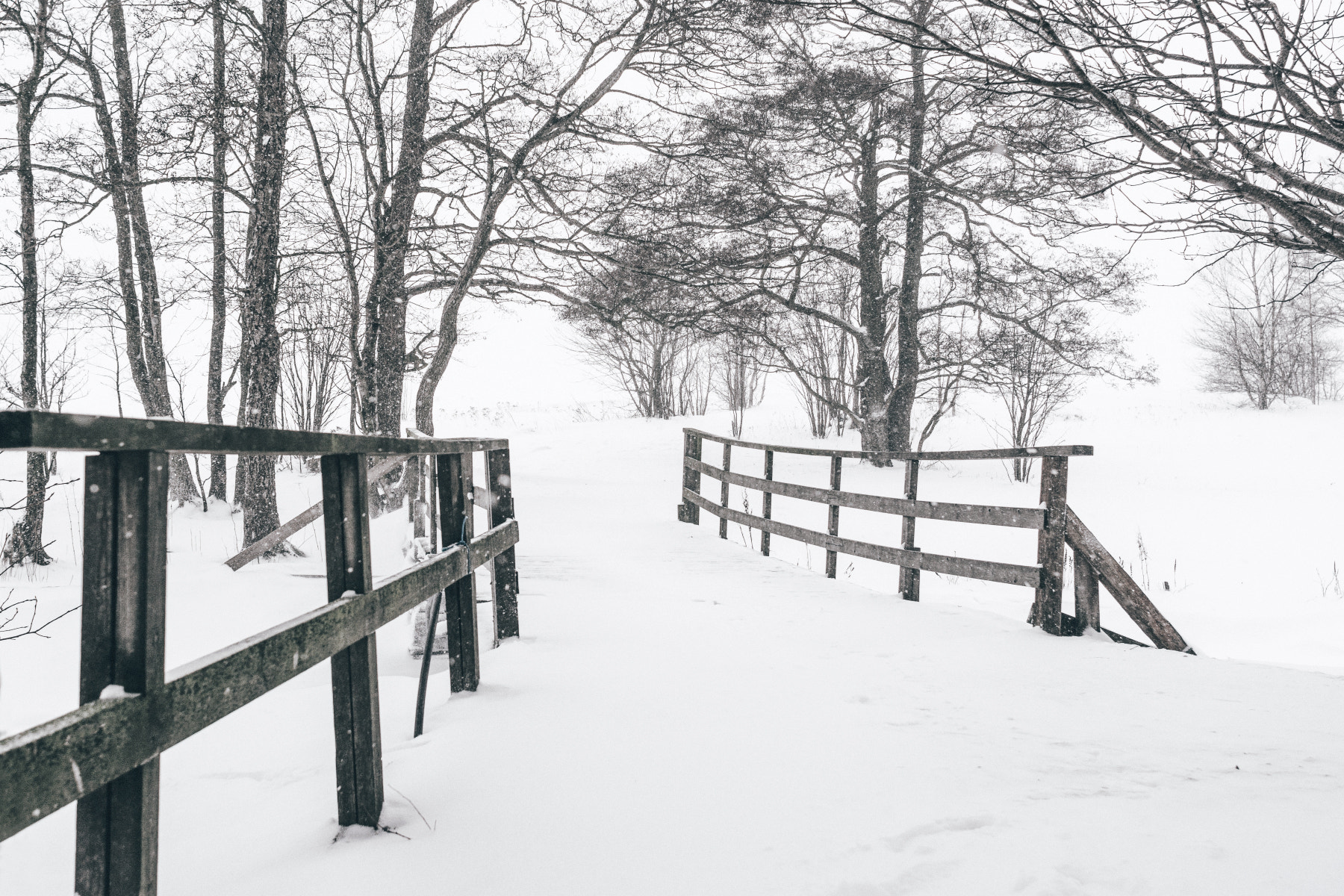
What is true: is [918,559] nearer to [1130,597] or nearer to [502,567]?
[1130,597]

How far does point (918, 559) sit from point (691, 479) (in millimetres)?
5499

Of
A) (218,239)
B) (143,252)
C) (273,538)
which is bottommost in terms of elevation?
(273,538)

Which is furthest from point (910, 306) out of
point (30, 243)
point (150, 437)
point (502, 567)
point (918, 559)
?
point (150, 437)

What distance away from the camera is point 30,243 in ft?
28.8

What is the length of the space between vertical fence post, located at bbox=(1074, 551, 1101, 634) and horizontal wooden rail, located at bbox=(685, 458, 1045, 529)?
1.05 ft

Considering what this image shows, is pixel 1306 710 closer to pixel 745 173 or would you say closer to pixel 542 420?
pixel 745 173

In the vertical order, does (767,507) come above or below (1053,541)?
below

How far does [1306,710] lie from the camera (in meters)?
3.30

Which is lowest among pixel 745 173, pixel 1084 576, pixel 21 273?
pixel 1084 576

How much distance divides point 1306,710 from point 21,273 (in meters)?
12.2

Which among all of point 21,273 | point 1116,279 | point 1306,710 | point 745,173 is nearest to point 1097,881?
point 1306,710

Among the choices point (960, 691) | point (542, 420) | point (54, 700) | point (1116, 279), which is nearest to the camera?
point (960, 691)

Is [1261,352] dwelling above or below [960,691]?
above

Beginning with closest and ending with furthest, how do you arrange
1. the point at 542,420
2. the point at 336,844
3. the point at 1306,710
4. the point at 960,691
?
1. the point at 336,844
2. the point at 1306,710
3. the point at 960,691
4. the point at 542,420
